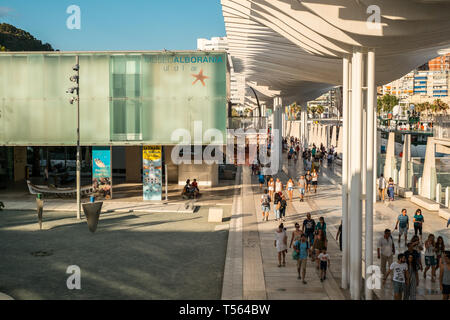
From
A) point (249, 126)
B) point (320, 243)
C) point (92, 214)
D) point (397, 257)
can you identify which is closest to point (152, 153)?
point (92, 214)

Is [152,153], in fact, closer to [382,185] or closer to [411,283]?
[382,185]

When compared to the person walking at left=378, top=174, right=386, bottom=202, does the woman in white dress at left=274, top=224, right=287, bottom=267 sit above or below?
below

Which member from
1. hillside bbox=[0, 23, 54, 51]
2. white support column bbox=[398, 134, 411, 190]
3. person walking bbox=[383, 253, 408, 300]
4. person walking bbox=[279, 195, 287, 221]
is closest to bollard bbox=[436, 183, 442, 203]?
white support column bbox=[398, 134, 411, 190]

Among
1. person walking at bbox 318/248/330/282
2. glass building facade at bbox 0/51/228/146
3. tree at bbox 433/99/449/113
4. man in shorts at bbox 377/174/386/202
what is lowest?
person walking at bbox 318/248/330/282

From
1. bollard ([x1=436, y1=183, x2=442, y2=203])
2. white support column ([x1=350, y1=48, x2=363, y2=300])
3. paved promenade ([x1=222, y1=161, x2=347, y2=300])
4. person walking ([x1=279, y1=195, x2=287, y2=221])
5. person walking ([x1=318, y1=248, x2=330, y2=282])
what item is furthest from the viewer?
bollard ([x1=436, y1=183, x2=442, y2=203])

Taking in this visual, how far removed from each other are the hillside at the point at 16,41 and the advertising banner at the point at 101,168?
196ft

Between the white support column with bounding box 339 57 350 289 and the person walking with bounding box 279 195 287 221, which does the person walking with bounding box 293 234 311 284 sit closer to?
the white support column with bounding box 339 57 350 289

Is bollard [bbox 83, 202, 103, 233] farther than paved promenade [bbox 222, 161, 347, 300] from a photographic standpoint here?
Yes

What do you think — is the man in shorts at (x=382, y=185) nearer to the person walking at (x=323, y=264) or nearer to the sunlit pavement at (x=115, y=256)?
the sunlit pavement at (x=115, y=256)

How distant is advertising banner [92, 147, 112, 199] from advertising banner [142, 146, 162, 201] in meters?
2.14

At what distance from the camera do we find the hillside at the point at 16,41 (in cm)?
8325

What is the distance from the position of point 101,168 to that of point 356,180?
19165mm

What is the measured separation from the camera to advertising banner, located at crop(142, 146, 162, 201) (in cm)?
→ 2830
